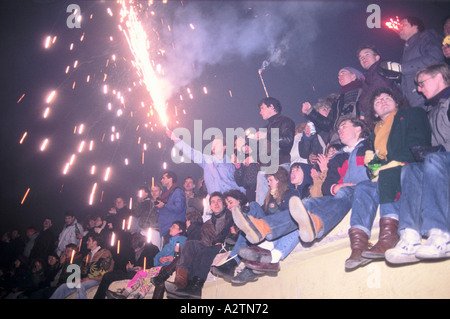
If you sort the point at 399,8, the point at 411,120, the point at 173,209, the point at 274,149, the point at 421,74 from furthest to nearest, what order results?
the point at 399,8 < the point at 173,209 < the point at 274,149 < the point at 421,74 < the point at 411,120

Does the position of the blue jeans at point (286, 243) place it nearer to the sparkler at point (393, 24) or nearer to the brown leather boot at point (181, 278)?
the brown leather boot at point (181, 278)

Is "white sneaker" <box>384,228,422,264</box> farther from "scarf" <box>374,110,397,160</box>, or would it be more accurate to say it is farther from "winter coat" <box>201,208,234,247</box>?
"winter coat" <box>201,208,234,247</box>

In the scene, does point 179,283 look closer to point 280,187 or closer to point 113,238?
point 280,187

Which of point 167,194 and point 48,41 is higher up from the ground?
point 48,41

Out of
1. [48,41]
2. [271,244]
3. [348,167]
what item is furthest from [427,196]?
[48,41]

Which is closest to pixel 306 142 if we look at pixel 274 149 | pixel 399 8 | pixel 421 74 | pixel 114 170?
pixel 274 149

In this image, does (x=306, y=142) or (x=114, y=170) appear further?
(x=114, y=170)

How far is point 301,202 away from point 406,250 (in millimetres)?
866

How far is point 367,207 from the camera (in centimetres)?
262

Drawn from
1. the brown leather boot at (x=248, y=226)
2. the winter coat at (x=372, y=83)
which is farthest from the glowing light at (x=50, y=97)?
the winter coat at (x=372, y=83)

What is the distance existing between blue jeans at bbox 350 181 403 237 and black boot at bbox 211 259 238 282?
5.05 feet
